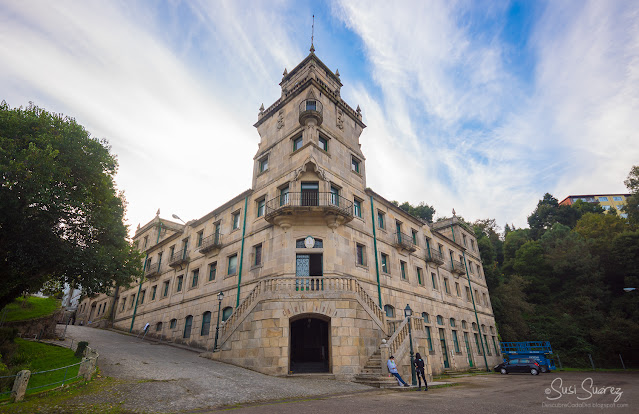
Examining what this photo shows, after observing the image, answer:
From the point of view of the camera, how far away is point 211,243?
2670cm

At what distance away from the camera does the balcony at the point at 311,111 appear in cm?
2333

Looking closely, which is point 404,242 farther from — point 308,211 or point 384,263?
point 308,211

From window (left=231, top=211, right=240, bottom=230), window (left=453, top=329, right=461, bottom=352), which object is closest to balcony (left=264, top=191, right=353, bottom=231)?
window (left=231, top=211, right=240, bottom=230)

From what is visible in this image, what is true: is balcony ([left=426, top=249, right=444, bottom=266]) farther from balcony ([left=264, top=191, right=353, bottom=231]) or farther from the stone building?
balcony ([left=264, top=191, right=353, bottom=231])

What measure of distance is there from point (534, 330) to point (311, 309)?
115 ft

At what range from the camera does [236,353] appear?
677 inches

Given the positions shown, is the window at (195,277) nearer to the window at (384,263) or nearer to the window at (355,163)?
the window at (384,263)

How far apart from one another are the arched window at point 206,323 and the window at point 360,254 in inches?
485

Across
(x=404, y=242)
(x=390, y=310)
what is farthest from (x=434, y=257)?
(x=390, y=310)

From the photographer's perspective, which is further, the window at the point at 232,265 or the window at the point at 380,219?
the window at the point at 380,219

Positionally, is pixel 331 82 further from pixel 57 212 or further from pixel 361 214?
pixel 57 212

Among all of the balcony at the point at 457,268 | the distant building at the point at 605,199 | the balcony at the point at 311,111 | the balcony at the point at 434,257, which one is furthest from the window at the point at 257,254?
the distant building at the point at 605,199

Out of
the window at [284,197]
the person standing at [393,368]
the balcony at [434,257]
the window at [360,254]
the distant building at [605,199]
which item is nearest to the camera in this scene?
the person standing at [393,368]

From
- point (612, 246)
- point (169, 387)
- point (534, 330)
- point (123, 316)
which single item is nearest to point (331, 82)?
point (169, 387)
